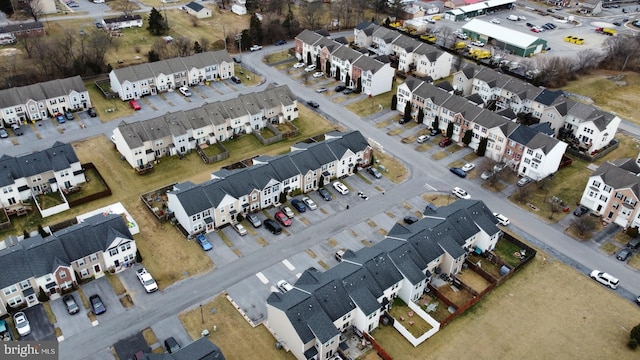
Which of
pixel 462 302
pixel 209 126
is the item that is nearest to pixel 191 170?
pixel 209 126

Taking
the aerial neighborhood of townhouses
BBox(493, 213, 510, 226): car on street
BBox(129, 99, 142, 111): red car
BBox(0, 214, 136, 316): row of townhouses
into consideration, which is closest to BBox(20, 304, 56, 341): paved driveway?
the aerial neighborhood of townhouses

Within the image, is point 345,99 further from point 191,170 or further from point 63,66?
point 63,66

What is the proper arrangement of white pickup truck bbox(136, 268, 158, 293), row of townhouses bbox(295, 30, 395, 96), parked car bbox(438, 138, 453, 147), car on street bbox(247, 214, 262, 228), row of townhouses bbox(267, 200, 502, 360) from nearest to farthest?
row of townhouses bbox(267, 200, 502, 360), white pickup truck bbox(136, 268, 158, 293), car on street bbox(247, 214, 262, 228), parked car bbox(438, 138, 453, 147), row of townhouses bbox(295, 30, 395, 96)

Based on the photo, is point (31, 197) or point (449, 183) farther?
point (449, 183)

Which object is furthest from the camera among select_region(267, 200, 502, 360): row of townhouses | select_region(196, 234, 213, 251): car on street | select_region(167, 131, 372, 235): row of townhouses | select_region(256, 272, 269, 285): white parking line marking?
select_region(167, 131, 372, 235): row of townhouses

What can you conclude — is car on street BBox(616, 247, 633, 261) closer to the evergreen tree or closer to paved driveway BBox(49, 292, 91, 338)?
paved driveway BBox(49, 292, 91, 338)

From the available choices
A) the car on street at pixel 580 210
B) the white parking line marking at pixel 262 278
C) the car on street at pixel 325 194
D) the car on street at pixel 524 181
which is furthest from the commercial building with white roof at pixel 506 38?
the white parking line marking at pixel 262 278

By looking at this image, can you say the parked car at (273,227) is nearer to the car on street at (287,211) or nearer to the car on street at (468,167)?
the car on street at (287,211)
